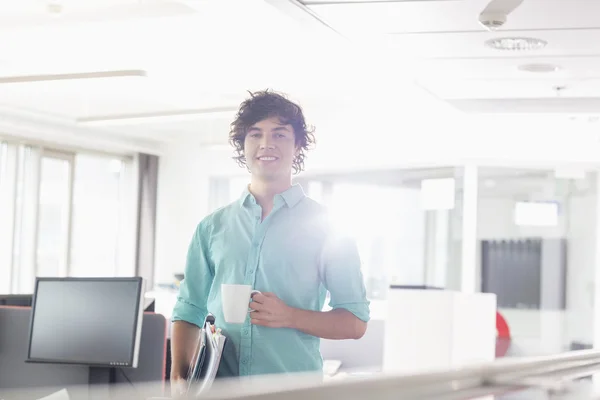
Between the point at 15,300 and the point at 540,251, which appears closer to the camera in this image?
the point at 15,300

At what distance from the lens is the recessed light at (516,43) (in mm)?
4293

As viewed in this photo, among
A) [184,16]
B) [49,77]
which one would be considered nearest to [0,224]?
[49,77]

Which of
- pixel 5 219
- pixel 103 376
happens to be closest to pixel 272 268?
pixel 103 376

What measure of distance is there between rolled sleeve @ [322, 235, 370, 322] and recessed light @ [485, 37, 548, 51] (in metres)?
2.69

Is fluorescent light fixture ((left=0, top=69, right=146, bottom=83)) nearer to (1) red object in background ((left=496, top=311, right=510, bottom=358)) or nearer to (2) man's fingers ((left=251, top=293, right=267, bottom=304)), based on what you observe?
(1) red object in background ((left=496, top=311, right=510, bottom=358))

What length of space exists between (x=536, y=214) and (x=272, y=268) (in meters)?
6.42

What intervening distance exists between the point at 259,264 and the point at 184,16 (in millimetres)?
3510

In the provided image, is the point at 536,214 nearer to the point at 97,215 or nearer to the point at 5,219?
the point at 97,215

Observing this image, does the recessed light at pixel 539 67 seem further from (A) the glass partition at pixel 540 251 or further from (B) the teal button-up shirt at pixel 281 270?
(B) the teal button-up shirt at pixel 281 270

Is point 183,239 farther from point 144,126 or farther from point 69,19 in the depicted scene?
point 69,19

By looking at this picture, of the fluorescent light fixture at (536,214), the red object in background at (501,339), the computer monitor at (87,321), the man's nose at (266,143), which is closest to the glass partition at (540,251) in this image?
the fluorescent light fixture at (536,214)

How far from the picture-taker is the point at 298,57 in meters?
6.19

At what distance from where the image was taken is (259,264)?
188cm

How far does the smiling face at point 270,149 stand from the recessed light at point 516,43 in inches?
104
